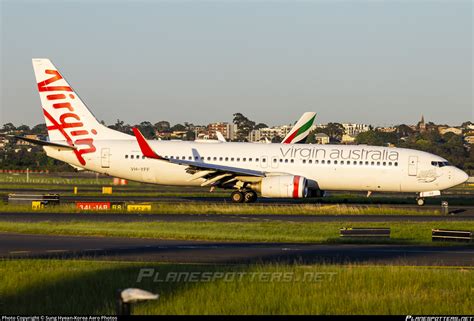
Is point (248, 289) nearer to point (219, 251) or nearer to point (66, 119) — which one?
point (219, 251)

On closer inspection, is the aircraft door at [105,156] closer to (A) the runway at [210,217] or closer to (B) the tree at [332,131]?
(A) the runway at [210,217]

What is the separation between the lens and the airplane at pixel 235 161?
155 ft

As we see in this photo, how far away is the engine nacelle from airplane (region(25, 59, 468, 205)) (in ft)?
0.18

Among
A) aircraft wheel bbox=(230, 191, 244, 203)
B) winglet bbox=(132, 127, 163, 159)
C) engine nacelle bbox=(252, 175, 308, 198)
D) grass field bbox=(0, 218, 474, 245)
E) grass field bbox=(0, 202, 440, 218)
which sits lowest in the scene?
grass field bbox=(0, 218, 474, 245)

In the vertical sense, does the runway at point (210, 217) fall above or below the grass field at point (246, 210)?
below

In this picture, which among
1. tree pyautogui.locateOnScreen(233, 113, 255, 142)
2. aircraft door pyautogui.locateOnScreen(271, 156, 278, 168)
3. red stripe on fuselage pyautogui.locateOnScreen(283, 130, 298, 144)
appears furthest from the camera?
tree pyautogui.locateOnScreen(233, 113, 255, 142)

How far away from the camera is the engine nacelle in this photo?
4569 centimetres

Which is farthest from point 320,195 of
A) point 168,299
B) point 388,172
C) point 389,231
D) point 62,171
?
point 62,171

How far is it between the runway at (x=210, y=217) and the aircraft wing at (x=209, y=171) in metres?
7.07

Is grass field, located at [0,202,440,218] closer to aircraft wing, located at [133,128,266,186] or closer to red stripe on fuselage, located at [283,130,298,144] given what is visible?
aircraft wing, located at [133,128,266,186]

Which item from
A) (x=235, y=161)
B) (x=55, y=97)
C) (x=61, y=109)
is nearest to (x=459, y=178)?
(x=235, y=161)

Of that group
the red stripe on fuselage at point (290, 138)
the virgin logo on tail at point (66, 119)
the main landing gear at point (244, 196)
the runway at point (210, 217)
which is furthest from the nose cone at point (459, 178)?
the red stripe on fuselage at point (290, 138)

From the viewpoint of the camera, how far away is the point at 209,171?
47.6 m

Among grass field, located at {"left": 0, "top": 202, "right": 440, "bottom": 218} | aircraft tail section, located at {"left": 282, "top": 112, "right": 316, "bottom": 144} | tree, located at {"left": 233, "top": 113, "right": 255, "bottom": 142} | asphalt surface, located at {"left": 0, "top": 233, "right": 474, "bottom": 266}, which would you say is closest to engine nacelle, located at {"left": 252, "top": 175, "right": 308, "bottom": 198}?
grass field, located at {"left": 0, "top": 202, "right": 440, "bottom": 218}
